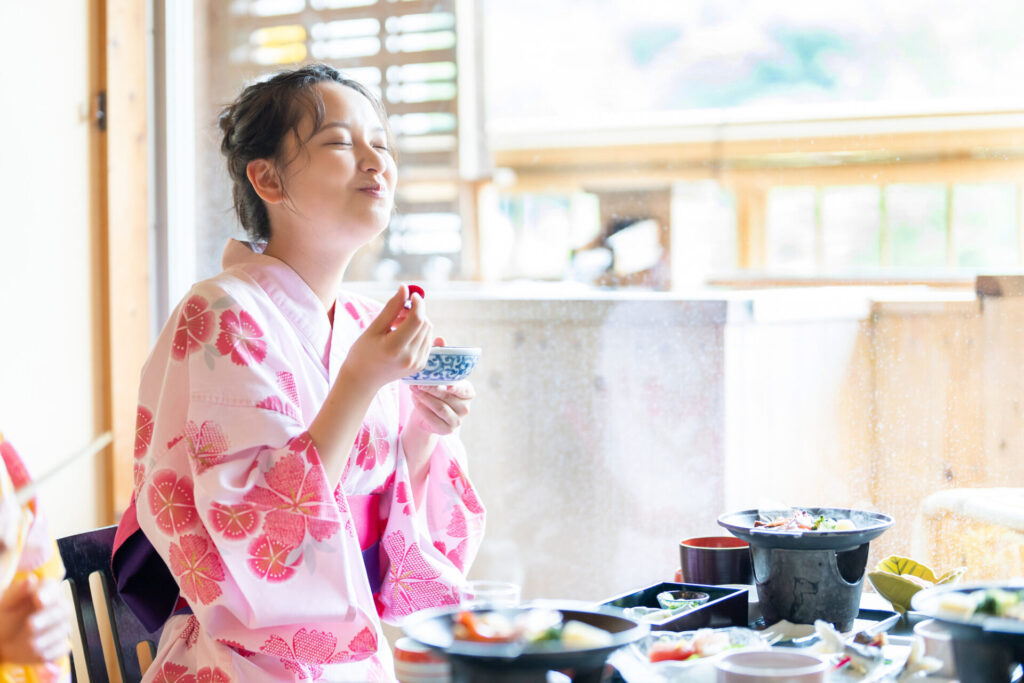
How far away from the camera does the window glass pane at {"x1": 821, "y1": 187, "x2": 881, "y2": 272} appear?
202cm

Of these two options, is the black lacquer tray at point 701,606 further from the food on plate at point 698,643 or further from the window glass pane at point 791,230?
the window glass pane at point 791,230

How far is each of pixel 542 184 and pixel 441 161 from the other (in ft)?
0.90

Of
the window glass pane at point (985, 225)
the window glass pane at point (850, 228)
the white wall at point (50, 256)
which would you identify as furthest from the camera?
the white wall at point (50, 256)

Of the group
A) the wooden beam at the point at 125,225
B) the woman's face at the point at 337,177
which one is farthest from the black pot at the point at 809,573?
the wooden beam at the point at 125,225

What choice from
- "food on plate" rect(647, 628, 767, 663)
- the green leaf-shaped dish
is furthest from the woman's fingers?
the green leaf-shaped dish

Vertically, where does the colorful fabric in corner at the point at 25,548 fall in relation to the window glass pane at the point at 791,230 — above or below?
below

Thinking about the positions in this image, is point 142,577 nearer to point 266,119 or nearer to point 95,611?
point 95,611

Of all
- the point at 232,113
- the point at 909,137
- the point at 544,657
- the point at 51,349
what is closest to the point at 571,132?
the point at 909,137

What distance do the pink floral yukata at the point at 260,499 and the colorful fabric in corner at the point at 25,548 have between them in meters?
0.12

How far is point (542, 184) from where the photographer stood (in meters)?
2.27

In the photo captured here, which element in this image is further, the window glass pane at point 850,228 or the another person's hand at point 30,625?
the window glass pane at point 850,228

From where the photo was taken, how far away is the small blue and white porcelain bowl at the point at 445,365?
1.32m

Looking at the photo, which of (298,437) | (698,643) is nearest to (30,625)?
(298,437)

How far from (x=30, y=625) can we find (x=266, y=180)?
0.70 metres
